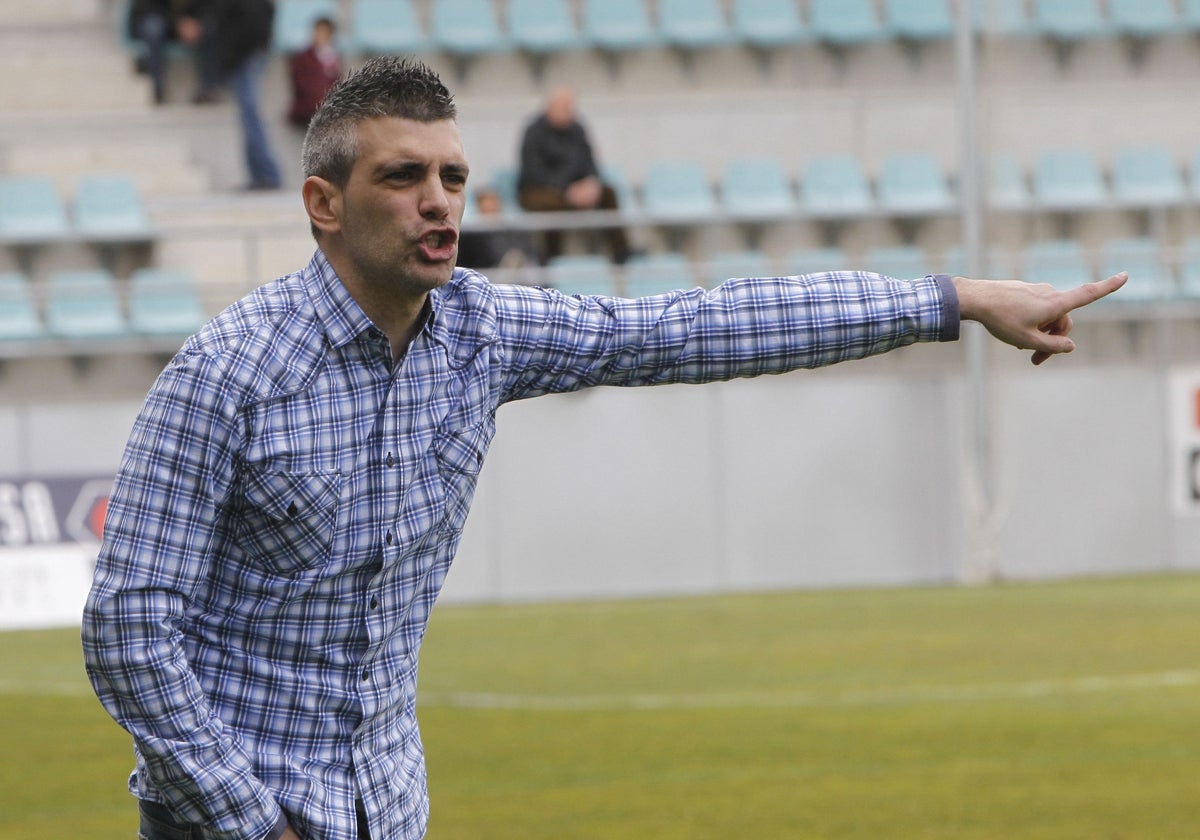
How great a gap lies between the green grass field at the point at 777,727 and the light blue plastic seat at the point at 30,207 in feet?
17.3

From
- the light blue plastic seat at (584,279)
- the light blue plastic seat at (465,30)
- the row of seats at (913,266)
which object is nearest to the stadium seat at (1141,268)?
the row of seats at (913,266)

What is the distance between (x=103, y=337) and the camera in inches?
677

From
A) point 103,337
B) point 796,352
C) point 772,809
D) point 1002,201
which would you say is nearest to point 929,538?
point 1002,201

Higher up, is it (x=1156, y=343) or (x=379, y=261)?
(x=379, y=261)

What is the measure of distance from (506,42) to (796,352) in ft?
59.4

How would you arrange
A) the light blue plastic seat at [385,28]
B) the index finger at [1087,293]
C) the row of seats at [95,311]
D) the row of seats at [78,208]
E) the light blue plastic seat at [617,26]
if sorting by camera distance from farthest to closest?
the light blue plastic seat at [617,26]
the light blue plastic seat at [385,28]
the row of seats at [78,208]
the row of seats at [95,311]
the index finger at [1087,293]

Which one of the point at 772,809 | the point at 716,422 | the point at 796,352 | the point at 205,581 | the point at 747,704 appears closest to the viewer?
the point at 205,581

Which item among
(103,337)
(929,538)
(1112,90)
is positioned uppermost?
(1112,90)

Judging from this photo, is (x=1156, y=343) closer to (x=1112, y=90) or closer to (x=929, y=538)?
(x=929, y=538)

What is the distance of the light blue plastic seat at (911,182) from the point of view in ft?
64.7

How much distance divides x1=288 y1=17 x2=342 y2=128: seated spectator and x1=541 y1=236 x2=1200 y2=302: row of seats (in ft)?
9.71

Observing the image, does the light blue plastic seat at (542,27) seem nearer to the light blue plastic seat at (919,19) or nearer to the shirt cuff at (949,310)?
the light blue plastic seat at (919,19)

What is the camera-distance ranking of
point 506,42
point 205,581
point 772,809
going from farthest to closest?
point 506,42, point 772,809, point 205,581

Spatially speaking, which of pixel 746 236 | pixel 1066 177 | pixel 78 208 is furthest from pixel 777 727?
pixel 1066 177
